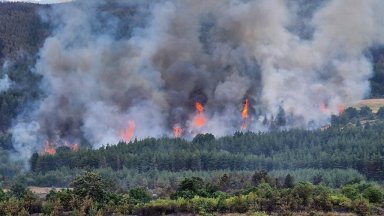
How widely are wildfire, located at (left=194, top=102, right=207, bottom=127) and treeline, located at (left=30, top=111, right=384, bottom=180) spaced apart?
96.4ft

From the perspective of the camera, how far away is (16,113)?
149875mm

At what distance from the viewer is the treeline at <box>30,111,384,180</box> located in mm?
84125

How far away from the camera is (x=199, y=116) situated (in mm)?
135875

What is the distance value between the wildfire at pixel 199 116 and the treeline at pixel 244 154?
29368 millimetres

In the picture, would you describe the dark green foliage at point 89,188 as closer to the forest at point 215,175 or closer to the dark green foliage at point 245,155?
the forest at point 215,175

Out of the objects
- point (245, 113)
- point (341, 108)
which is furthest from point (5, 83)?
point (341, 108)

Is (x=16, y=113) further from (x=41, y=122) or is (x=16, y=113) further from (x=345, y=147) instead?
(x=345, y=147)

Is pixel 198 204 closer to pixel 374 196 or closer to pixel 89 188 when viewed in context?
pixel 89 188

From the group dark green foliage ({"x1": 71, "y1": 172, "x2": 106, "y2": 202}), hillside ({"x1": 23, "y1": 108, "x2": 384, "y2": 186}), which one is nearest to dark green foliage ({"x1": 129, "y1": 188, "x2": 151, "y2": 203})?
dark green foliage ({"x1": 71, "y1": 172, "x2": 106, "y2": 202})

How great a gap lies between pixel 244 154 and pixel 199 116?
134 ft

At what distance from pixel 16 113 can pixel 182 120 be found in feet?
143

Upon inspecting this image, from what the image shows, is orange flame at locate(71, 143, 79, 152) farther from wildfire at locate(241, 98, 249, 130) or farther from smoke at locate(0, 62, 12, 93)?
smoke at locate(0, 62, 12, 93)

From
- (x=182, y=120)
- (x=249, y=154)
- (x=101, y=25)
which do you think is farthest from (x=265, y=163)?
(x=101, y=25)

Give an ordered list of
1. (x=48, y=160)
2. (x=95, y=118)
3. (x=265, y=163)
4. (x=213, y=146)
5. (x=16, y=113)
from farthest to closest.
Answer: (x=16, y=113), (x=95, y=118), (x=213, y=146), (x=48, y=160), (x=265, y=163)
